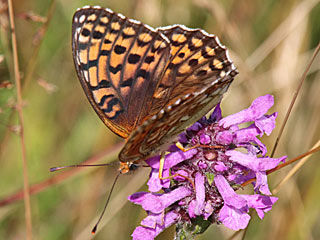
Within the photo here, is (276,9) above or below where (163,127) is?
above

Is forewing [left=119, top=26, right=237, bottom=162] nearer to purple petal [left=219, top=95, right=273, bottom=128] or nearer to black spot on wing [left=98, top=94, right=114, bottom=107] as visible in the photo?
purple petal [left=219, top=95, right=273, bottom=128]

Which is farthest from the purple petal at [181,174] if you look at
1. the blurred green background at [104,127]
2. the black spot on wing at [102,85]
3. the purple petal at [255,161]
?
the blurred green background at [104,127]

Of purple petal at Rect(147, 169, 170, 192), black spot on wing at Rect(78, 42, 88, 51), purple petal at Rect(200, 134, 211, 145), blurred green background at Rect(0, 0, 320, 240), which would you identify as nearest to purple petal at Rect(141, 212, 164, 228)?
purple petal at Rect(147, 169, 170, 192)

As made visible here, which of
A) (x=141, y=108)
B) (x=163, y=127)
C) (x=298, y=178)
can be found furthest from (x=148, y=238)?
(x=298, y=178)

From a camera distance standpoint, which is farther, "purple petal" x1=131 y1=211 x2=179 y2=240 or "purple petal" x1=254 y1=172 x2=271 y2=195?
"purple petal" x1=131 y1=211 x2=179 y2=240

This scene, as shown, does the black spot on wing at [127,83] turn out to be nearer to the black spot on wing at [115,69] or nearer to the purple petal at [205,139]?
the black spot on wing at [115,69]

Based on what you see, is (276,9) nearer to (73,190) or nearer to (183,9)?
(183,9)
